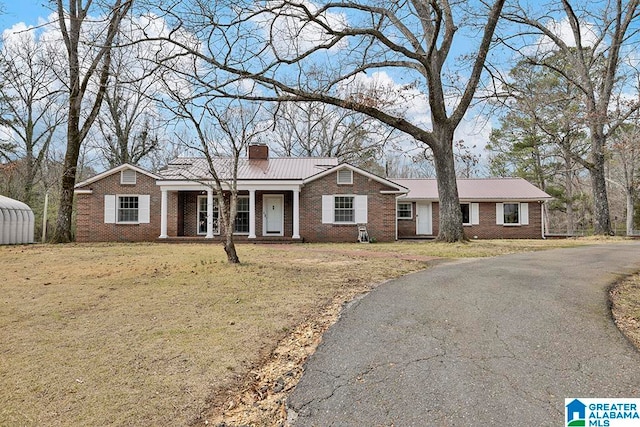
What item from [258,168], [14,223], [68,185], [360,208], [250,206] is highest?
[258,168]

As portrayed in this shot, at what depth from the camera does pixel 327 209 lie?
20234 mm

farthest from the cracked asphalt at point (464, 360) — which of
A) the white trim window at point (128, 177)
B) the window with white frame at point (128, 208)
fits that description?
the white trim window at point (128, 177)

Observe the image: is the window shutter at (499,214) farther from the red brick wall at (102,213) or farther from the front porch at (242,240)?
the red brick wall at (102,213)

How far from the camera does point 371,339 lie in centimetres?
435

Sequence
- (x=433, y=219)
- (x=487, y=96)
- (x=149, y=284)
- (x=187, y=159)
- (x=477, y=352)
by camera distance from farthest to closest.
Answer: (x=433, y=219), (x=187, y=159), (x=487, y=96), (x=149, y=284), (x=477, y=352)

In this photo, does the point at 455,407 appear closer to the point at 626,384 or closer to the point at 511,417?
the point at 511,417

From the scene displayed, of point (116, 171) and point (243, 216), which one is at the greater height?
point (116, 171)

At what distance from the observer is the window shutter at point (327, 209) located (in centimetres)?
2022

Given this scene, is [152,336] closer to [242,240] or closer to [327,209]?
[242,240]

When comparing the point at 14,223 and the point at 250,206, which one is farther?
the point at 250,206

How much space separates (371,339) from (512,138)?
33.3 m

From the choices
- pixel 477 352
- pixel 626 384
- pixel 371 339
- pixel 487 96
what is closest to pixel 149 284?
pixel 371 339

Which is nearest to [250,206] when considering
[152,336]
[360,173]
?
[360,173]

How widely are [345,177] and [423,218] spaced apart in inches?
282
